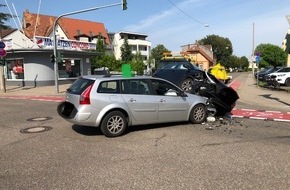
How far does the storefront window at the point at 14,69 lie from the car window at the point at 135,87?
79.3ft

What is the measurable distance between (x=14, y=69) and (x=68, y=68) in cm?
483

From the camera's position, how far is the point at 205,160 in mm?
6176

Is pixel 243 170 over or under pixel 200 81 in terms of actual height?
under

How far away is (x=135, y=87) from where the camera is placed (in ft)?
28.6

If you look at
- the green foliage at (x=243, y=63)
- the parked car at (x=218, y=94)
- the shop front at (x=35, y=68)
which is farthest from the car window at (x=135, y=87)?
the green foliage at (x=243, y=63)

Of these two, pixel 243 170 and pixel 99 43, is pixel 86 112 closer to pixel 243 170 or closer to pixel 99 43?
pixel 243 170

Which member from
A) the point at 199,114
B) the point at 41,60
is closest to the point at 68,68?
the point at 41,60

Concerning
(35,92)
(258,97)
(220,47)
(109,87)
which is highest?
(220,47)

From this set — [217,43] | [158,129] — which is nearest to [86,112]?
[158,129]

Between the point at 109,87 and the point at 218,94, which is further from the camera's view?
the point at 218,94

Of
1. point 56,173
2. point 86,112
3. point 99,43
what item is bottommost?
point 56,173

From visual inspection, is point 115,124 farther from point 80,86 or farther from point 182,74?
point 182,74

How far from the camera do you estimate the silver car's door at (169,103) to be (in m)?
9.02

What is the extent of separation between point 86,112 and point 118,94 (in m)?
0.94
